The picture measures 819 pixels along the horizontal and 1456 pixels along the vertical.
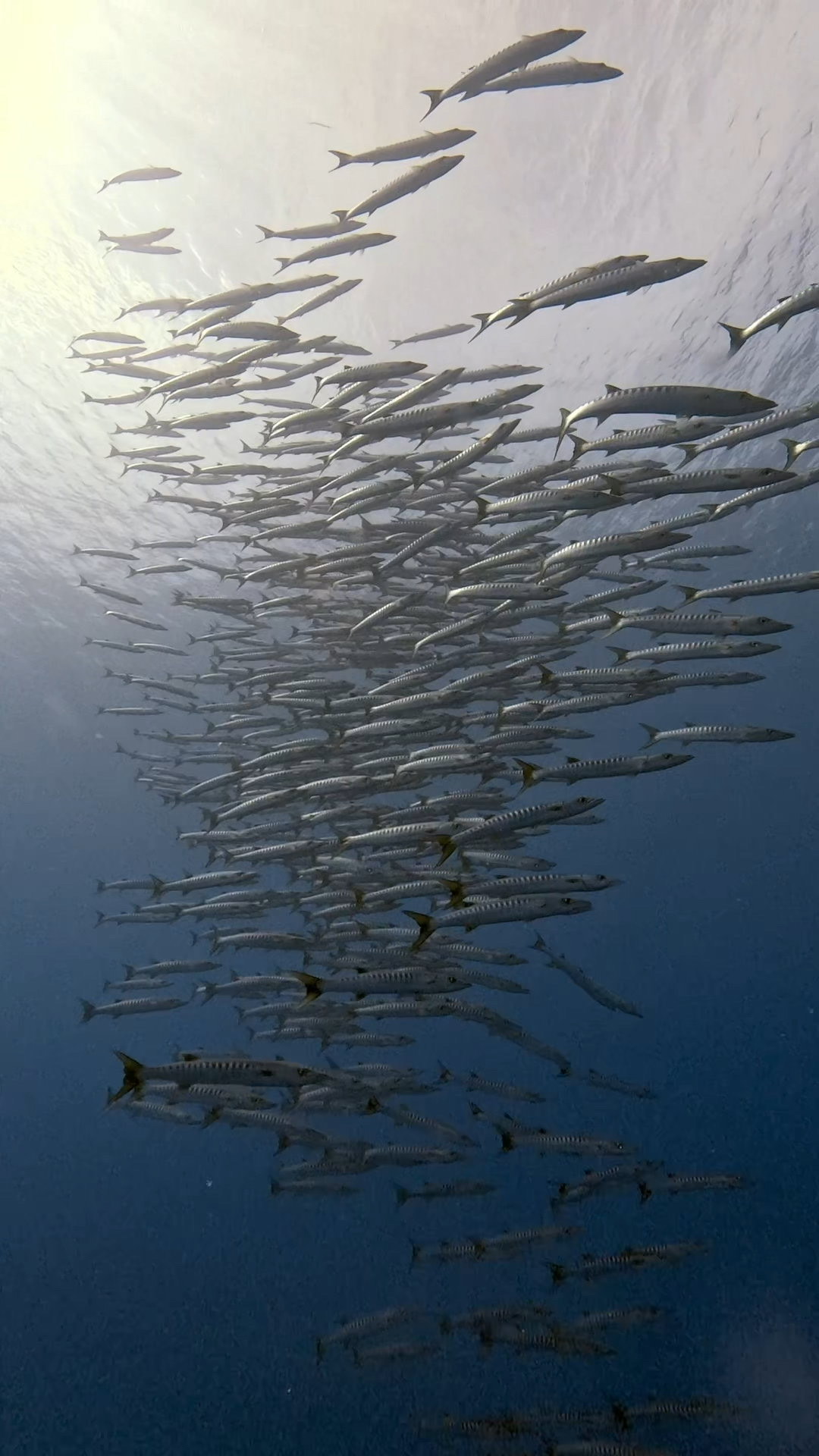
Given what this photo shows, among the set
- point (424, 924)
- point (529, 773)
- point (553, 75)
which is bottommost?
point (424, 924)

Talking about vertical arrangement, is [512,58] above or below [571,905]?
above

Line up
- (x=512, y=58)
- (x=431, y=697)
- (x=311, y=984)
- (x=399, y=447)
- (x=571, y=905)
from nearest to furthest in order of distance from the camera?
(x=512, y=58), (x=311, y=984), (x=571, y=905), (x=431, y=697), (x=399, y=447)

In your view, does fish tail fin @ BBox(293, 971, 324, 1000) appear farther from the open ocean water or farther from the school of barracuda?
the open ocean water

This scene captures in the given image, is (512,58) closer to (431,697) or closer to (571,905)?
(431,697)

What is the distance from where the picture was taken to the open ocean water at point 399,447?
31.8 ft

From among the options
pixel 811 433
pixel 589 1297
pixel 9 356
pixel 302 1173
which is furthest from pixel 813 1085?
pixel 9 356

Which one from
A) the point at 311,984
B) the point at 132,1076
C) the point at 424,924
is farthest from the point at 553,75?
the point at 132,1076

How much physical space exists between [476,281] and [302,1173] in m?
12.7

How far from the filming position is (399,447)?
16.0 metres

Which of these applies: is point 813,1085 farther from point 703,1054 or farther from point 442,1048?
point 442,1048

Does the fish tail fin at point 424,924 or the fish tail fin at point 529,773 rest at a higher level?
the fish tail fin at point 529,773

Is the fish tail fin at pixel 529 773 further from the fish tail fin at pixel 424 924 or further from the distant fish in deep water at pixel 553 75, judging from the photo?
the distant fish in deep water at pixel 553 75

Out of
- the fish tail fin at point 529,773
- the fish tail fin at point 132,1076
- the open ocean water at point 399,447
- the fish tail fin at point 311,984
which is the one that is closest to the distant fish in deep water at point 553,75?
the fish tail fin at point 529,773

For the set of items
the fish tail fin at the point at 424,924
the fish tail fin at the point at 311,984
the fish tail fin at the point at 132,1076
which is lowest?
the fish tail fin at the point at 132,1076
